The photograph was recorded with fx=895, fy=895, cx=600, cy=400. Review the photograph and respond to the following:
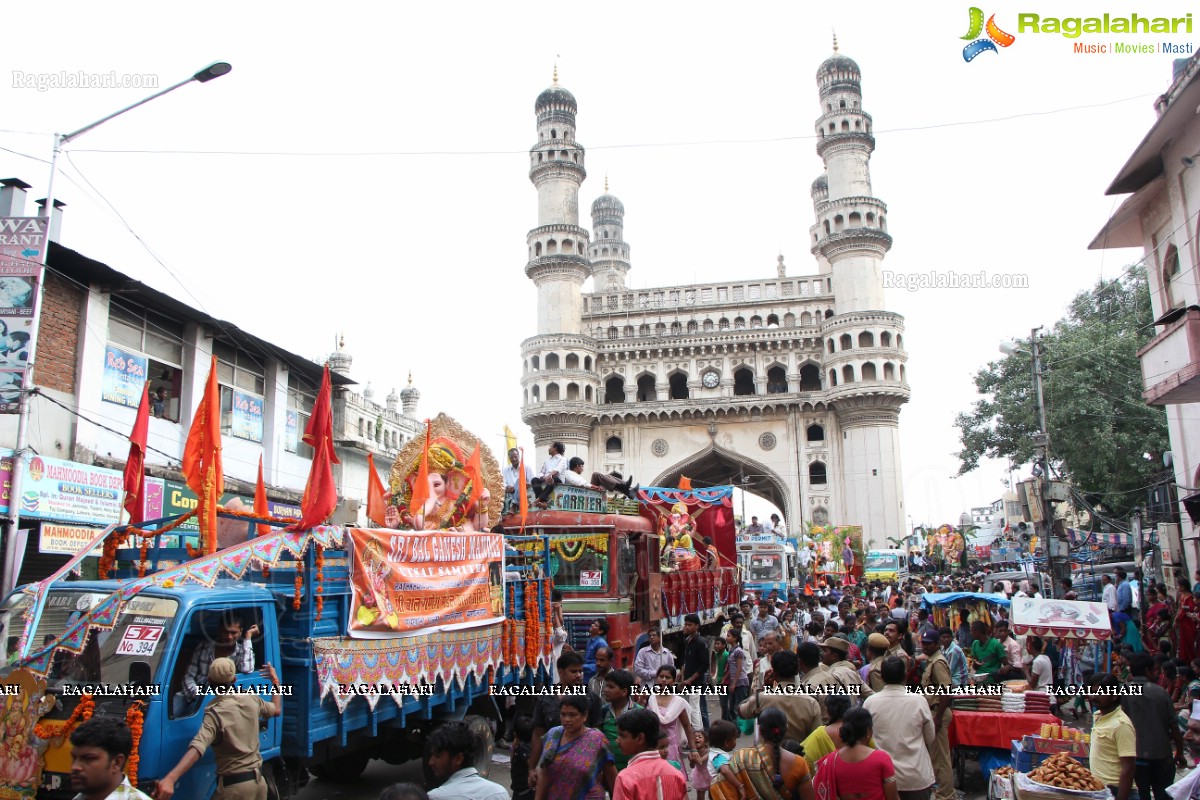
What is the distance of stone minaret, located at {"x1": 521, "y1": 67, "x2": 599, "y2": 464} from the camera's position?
4822 centimetres

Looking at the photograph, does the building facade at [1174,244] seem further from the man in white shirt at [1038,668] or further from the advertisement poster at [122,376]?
the advertisement poster at [122,376]

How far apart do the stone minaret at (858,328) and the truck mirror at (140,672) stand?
41886mm

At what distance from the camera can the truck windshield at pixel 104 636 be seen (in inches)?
221

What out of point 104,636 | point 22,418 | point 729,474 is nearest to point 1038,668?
point 104,636

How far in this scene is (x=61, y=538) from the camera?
15297mm

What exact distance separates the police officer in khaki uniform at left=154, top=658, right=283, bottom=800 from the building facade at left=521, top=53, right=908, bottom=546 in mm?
41737

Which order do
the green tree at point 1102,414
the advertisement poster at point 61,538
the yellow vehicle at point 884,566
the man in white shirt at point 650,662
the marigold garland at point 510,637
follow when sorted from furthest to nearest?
1. the yellow vehicle at point 884,566
2. the green tree at point 1102,414
3. the advertisement poster at point 61,538
4. the marigold garland at point 510,637
5. the man in white shirt at point 650,662

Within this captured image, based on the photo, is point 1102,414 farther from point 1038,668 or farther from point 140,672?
point 140,672

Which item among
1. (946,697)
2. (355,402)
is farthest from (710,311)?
(946,697)

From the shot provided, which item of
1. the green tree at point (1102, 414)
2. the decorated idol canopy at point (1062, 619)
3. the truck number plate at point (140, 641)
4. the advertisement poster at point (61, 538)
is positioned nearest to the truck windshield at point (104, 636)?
the truck number plate at point (140, 641)

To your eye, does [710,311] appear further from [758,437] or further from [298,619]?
[298,619]

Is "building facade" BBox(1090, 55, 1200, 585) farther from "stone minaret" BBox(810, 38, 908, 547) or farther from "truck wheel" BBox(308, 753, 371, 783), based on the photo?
"stone minaret" BBox(810, 38, 908, 547)

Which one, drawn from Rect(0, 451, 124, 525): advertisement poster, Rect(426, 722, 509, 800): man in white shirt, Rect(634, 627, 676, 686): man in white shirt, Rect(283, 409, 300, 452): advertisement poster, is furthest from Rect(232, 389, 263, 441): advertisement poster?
Rect(426, 722, 509, 800): man in white shirt

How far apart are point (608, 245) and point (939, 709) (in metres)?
65.5
